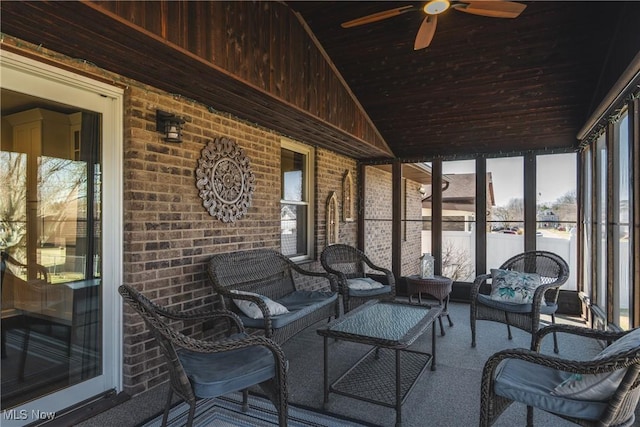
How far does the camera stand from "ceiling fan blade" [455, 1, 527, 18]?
2.51 metres

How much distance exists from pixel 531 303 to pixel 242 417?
2.83 metres

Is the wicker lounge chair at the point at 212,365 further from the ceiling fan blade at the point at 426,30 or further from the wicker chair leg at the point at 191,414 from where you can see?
A: the ceiling fan blade at the point at 426,30

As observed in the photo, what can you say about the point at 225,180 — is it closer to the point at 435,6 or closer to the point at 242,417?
the point at 242,417

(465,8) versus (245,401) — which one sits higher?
(465,8)

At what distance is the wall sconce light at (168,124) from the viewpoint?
2881 mm

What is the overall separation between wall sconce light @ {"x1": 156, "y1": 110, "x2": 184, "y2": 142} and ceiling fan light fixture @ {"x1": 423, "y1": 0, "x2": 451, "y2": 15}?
1974 mm

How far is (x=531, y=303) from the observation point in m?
3.59

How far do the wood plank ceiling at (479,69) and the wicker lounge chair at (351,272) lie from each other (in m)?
1.88

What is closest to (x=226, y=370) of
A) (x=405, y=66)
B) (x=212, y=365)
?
(x=212, y=365)

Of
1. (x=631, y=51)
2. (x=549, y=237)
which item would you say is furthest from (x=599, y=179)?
(x=631, y=51)

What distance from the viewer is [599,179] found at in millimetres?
4031

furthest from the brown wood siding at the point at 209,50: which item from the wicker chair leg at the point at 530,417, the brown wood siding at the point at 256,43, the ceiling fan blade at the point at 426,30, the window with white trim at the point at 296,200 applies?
the wicker chair leg at the point at 530,417

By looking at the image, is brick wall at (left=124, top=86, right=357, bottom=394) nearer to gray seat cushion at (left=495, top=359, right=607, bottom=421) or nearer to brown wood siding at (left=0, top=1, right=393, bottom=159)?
brown wood siding at (left=0, top=1, right=393, bottom=159)

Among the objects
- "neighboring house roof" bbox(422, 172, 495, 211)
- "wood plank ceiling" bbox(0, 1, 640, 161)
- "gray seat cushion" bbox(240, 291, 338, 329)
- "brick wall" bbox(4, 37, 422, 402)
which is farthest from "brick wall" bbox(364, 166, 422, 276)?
"brick wall" bbox(4, 37, 422, 402)
